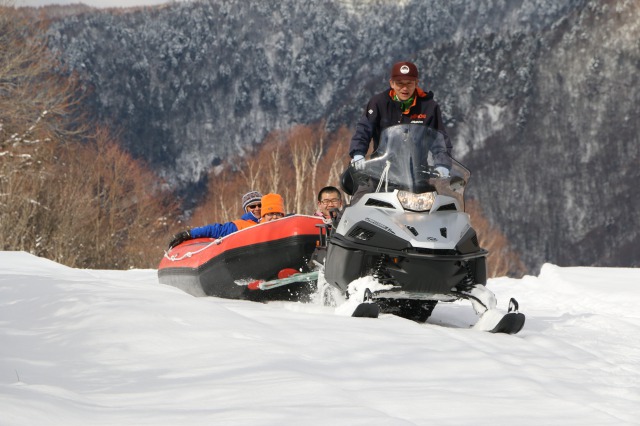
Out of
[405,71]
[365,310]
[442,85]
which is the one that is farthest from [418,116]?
[442,85]

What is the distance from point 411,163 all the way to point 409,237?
1.93 feet

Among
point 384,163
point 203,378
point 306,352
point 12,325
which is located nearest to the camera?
point 203,378

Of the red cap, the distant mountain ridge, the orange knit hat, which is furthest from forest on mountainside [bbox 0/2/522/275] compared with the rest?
the distant mountain ridge

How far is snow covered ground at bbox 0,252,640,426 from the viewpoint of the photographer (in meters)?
2.69

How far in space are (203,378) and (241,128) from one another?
121195 millimetres

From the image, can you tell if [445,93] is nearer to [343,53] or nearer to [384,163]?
[343,53]

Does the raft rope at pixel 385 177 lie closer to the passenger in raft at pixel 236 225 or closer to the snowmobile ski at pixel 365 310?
the snowmobile ski at pixel 365 310

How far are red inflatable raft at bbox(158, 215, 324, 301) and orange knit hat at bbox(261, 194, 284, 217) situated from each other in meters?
0.51

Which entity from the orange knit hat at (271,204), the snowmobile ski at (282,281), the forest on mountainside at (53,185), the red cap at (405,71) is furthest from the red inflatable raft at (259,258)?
the forest on mountainside at (53,185)

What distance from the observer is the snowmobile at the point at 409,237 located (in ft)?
16.8

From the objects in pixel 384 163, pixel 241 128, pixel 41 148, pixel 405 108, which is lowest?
pixel 384 163

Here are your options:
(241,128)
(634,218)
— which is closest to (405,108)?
(634,218)

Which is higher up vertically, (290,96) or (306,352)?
(290,96)

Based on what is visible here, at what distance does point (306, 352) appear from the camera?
3.69 meters
